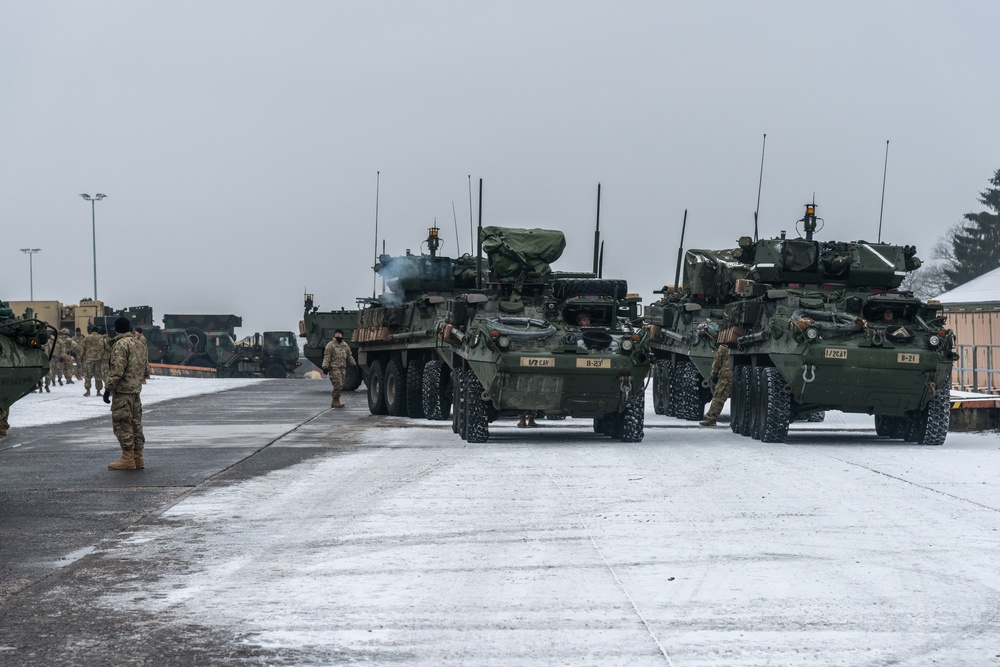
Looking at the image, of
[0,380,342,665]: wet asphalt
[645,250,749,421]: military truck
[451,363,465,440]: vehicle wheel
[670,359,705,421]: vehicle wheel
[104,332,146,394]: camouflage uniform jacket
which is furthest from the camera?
[670,359,705,421]: vehicle wheel

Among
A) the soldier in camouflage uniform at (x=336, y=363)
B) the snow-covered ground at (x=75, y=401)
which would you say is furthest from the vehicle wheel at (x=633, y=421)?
the soldier in camouflage uniform at (x=336, y=363)

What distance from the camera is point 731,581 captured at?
7.35 m

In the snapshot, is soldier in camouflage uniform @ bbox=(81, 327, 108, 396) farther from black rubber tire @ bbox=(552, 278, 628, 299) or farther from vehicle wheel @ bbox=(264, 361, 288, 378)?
vehicle wheel @ bbox=(264, 361, 288, 378)

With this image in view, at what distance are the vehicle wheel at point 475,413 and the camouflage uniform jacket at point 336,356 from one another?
1089 centimetres

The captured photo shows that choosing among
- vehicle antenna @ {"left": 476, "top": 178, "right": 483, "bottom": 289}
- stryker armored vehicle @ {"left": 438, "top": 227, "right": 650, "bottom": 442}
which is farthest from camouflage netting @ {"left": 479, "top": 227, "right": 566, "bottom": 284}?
stryker armored vehicle @ {"left": 438, "top": 227, "right": 650, "bottom": 442}

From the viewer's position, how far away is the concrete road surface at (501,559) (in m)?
5.95

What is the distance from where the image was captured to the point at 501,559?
8.08 metres

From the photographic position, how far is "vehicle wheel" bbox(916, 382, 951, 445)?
17.3 metres

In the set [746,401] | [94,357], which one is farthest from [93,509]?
[94,357]

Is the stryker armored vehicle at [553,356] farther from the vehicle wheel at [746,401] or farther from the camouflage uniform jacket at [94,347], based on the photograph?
the camouflage uniform jacket at [94,347]

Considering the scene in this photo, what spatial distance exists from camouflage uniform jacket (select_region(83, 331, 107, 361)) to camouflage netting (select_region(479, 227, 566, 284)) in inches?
428

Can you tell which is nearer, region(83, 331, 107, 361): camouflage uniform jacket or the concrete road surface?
the concrete road surface

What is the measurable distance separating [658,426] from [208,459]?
8.57 meters

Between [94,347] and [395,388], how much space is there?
1099 centimetres
